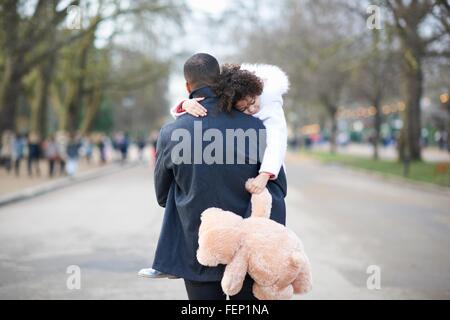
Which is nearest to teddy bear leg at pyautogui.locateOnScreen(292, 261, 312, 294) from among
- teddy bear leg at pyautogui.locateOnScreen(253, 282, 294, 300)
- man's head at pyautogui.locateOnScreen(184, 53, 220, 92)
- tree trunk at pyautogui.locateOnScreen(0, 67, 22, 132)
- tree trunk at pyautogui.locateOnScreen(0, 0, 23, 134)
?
teddy bear leg at pyautogui.locateOnScreen(253, 282, 294, 300)

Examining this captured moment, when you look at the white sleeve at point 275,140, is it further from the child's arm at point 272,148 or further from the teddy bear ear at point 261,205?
the teddy bear ear at point 261,205

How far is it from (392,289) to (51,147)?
1983 centimetres

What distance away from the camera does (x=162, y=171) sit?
9.71ft

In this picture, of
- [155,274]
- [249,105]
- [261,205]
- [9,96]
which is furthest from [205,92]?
[9,96]

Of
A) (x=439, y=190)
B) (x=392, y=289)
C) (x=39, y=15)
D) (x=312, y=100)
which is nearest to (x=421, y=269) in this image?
(x=392, y=289)

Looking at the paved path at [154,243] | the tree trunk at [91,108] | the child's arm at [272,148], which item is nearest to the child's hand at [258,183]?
the child's arm at [272,148]

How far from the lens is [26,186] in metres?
18.6

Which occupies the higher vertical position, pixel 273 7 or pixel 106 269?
pixel 273 7

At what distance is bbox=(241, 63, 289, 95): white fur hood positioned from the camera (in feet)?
9.71

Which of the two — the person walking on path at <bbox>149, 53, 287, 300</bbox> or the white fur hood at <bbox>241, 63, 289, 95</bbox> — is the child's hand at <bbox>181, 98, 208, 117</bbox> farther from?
the white fur hood at <bbox>241, 63, 289, 95</bbox>

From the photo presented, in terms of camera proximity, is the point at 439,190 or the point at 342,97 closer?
the point at 439,190

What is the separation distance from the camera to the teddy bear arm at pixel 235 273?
2.72 meters

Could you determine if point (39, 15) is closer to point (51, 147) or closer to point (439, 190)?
point (51, 147)
